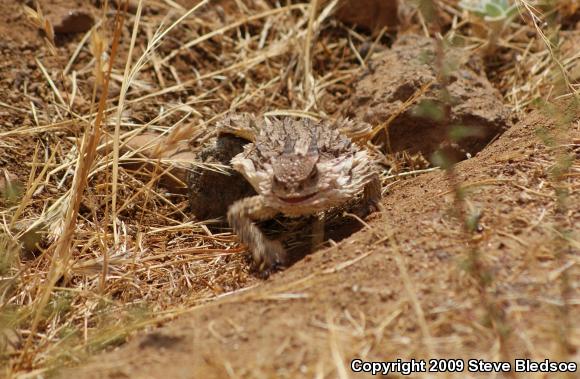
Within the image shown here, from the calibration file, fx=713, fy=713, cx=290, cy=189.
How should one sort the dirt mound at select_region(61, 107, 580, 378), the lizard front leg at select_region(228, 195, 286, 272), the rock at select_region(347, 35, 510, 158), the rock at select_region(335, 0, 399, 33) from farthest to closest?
the rock at select_region(335, 0, 399, 33)
the rock at select_region(347, 35, 510, 158)
the lizard front leg at select_region(228, 195, 286, 272)
the dirt mound at select_region(61, 107, 580, 378)

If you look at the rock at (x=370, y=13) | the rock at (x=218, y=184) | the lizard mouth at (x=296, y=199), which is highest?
the rock at (x=370, y=13)

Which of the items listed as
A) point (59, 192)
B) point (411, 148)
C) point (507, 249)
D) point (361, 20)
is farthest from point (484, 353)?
point (361, 20)

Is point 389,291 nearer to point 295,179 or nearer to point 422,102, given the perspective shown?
point 295,179

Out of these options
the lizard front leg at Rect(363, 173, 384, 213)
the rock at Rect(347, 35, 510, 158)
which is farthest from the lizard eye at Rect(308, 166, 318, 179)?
the rock at Rect(347, 35, 510, 158)

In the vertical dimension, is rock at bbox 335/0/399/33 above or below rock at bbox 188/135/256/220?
above

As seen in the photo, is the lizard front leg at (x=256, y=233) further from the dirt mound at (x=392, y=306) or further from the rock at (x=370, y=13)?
the rock at (x=370, y=13)

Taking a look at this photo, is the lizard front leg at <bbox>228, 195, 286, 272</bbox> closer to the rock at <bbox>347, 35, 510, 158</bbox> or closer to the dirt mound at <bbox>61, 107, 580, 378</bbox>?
the dirt mound at <bbox>61, 107, 580, 378</bbox>

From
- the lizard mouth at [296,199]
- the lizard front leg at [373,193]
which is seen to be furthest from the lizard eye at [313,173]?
the lizard front leg at [373,193]
